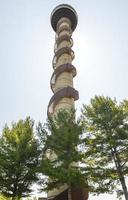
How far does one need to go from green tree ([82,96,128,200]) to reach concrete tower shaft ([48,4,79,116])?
1292 cm

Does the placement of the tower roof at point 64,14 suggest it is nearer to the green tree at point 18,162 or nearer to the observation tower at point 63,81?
the observation tower at point 63,81

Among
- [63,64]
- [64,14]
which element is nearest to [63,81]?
[63,64]

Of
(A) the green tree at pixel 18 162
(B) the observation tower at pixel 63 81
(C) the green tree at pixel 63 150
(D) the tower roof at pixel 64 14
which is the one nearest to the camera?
(C) the green tree at pixel 63 150

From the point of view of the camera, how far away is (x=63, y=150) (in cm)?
1742

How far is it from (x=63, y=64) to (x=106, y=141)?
79.3ft

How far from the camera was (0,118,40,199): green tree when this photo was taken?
16.5m

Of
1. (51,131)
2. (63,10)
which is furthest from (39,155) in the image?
(63,10)

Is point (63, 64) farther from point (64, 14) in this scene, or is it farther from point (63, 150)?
point (63, 150)

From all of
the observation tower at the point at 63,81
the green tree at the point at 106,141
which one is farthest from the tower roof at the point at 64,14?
the green tree at the point at 106,141

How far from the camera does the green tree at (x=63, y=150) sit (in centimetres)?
1547

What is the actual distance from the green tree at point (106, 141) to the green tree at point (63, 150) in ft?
3.20

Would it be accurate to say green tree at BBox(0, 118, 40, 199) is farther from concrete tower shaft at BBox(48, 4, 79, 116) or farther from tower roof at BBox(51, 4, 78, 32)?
tower roof at BBox(51, 4, 78, 32)

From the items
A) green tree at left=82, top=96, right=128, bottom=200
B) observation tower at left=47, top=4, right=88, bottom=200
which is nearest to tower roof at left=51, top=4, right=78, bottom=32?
observation tower at left=47, top=4, right=88, bottom=200

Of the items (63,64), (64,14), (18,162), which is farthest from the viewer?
(64,14)
